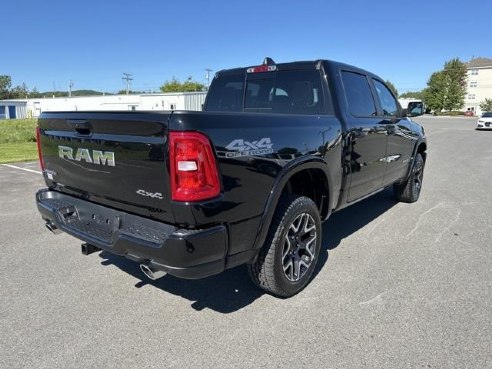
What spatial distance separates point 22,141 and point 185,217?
64.3 feet

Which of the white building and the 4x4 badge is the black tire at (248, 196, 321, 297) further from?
the white building

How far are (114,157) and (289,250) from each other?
158 cm

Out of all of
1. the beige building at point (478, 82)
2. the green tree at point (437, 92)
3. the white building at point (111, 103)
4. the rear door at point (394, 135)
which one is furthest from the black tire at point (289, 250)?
the beige building at point (478, 82)

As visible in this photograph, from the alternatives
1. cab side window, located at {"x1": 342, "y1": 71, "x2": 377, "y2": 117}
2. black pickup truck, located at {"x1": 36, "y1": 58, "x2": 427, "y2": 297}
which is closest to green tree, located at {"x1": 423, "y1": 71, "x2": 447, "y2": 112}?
cab side window, located at {"x1": 342, "y1": 71, "x2": 377, "y2": 117}

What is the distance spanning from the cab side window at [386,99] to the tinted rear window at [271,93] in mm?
1429

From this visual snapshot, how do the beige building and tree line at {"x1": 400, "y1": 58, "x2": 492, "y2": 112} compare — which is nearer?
tree line at {"x1": 400, "y1": 58, "x2": 492, "y2": 112}

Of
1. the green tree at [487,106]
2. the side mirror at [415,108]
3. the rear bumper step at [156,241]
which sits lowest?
the rear bumper step at [156,241]

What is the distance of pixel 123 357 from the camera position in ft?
8.70

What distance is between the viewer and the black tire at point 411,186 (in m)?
6.54

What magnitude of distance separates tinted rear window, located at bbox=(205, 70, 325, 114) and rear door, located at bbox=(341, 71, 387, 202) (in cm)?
38

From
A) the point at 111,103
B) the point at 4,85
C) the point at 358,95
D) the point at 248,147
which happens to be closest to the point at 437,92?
the point at 111,103

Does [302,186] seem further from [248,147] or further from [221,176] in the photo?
[221,176]

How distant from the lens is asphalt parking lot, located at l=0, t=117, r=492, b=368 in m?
2.67

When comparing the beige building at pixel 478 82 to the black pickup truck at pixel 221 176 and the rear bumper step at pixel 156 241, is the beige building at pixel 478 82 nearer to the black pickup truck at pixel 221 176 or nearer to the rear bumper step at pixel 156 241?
the black pickup truck at pixel 221 176
